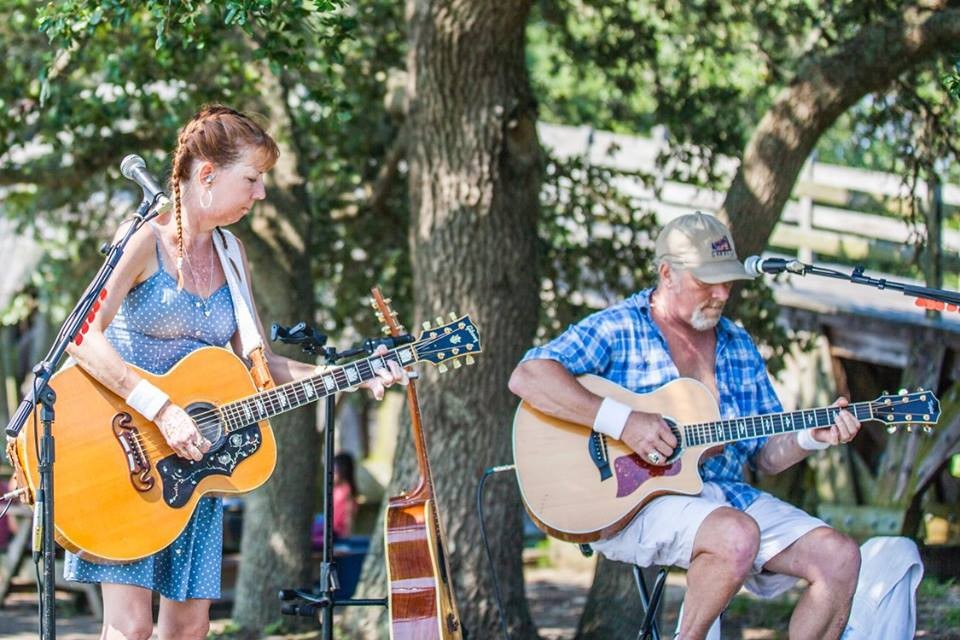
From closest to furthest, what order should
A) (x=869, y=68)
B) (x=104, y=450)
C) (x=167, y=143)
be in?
(x=104, y=450), (x=869, y=68), (x=167, y=143)

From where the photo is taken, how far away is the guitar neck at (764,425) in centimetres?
473

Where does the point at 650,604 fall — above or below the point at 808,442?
below

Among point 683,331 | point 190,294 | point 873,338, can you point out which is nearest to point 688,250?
point 683,331

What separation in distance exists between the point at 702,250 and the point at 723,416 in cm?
60

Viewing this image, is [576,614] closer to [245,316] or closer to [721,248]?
[721,248]

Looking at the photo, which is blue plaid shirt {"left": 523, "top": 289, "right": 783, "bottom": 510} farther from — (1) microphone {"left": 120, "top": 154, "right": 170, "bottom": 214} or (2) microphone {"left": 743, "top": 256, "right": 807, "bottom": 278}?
(1) microphone {"left": 120, "top": 154, "right": 170, "bottom": 214}

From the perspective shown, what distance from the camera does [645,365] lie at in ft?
16.5

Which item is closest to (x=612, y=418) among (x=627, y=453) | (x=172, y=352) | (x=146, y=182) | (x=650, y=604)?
(x=627, y=453)

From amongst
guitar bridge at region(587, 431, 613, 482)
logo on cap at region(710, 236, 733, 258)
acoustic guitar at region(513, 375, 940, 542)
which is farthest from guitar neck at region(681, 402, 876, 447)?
logo on cap at region(710, 236, 733, 258)

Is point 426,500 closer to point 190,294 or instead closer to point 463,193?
point 190,294

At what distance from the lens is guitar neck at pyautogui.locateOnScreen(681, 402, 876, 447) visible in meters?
4.73

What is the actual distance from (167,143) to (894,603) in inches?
200

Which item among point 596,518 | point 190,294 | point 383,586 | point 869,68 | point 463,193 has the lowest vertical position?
point 383,586

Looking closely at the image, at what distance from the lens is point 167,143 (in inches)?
320
